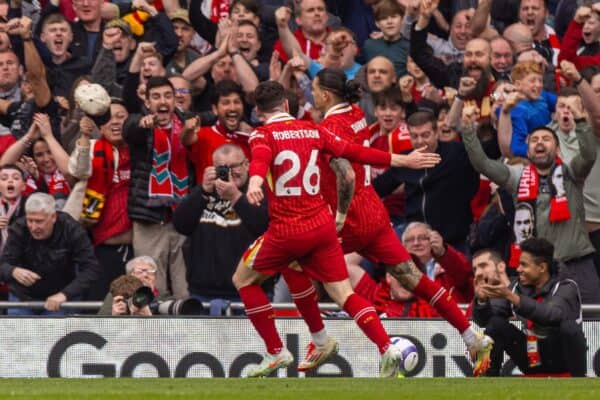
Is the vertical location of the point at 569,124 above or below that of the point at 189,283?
above

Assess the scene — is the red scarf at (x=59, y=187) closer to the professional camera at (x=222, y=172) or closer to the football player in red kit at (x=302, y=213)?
the professional camera at (x=222, y=172)

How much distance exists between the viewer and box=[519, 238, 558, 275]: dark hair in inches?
521

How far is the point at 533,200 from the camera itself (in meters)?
14.6

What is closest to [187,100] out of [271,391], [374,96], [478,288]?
[374,96]

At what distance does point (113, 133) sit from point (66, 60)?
6.13ft

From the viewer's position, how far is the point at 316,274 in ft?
41.0

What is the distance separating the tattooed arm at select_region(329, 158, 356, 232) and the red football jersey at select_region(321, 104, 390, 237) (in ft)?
0.33

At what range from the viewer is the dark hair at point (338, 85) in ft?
42.5

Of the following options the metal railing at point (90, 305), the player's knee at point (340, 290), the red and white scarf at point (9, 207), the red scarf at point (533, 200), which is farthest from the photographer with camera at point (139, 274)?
the red scarf at point (533, 200)

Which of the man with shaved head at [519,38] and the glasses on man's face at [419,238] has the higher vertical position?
the man with shaved head at [519,38]

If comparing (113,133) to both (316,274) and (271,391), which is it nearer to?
(316,274)

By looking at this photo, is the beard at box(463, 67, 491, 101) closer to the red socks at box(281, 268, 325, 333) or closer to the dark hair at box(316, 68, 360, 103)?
the dark hair at box(316, 68, 360, 103)

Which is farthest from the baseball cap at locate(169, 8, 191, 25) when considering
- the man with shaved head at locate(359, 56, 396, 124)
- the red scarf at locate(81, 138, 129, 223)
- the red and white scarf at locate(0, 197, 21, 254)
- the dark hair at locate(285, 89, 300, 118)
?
the red and white scarf at locate(0, 197, 21, 254)

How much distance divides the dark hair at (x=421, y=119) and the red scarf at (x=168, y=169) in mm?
2245
